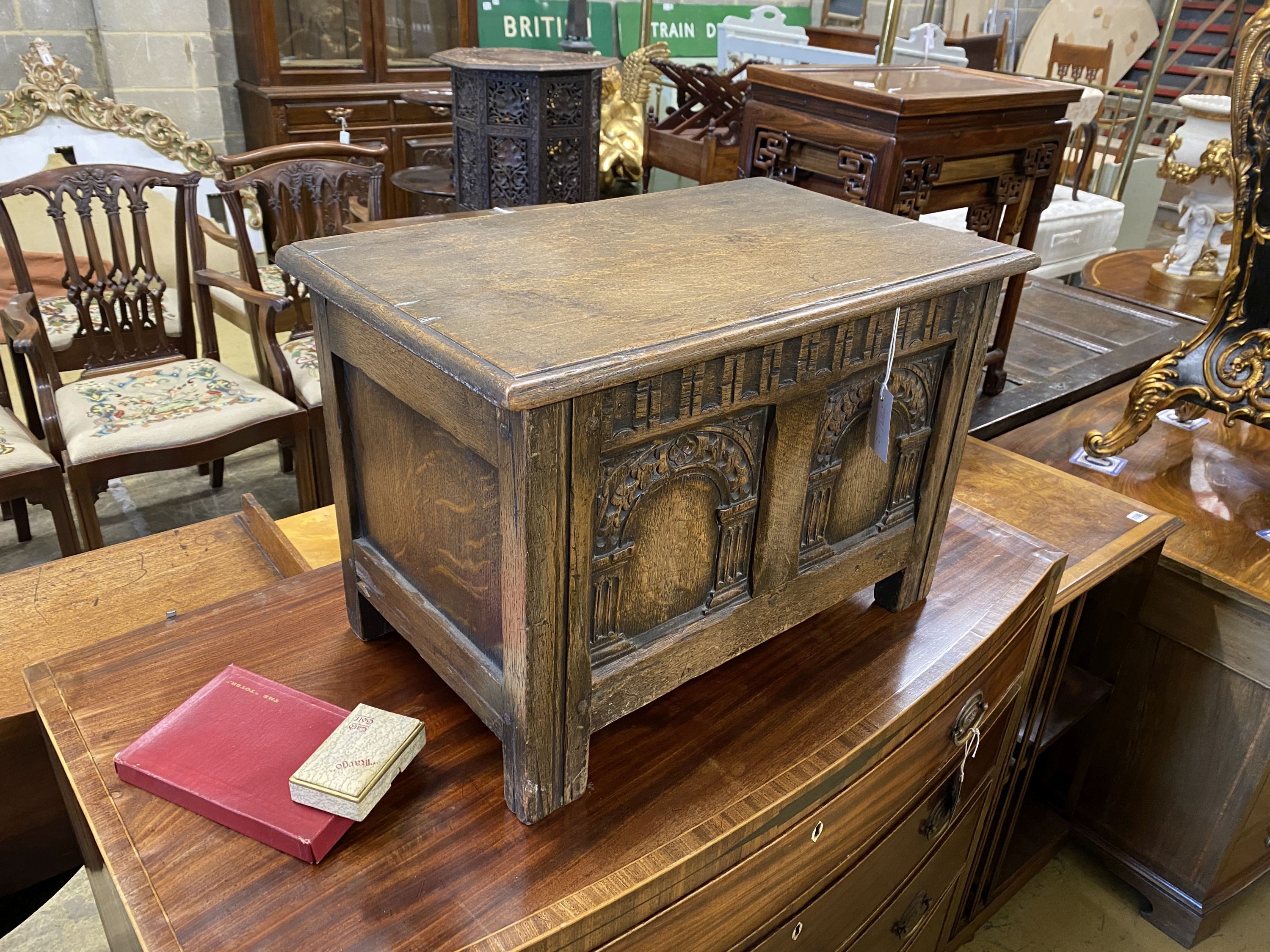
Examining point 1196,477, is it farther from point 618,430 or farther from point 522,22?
point 522,22

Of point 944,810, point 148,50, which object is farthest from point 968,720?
point 148,50

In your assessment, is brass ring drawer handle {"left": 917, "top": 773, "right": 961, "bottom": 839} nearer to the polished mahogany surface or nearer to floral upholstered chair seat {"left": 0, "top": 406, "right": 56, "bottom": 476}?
the polished mahogany surface

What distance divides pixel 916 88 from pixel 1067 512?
0.88 metres

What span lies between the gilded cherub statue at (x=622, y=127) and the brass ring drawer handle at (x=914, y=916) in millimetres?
3363

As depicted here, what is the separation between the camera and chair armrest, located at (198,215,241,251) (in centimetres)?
280

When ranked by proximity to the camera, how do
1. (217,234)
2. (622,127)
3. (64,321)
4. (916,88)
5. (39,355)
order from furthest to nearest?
1. (622,127)
2. (217,234)
3. (64,321)
4. (39,355)
5. (916,88)

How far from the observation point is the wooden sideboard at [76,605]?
1177mm

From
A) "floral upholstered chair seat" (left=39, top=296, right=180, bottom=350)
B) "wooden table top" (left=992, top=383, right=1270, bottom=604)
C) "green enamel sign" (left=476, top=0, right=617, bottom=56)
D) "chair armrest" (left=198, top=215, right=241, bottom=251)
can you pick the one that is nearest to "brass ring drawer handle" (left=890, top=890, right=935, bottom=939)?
"wooden table top" (left=992, top=383, right=1270, bottom=604)

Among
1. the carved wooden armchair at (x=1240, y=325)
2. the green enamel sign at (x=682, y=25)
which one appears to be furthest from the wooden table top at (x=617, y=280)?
the green enamel sign at (x=682, y=25)

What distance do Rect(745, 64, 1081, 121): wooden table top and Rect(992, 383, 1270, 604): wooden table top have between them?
683 millimetres

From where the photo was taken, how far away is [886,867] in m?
1.08

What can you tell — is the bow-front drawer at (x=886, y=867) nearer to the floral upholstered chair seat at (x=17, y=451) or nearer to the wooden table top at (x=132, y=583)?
the wooden table top at (x=132, y=583)

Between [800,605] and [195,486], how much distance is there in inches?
93.3

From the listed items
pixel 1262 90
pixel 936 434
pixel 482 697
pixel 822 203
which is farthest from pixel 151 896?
pixel 1262 90
